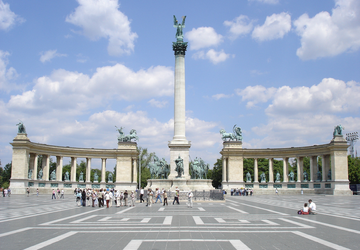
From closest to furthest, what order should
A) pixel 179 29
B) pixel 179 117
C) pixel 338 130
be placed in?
1. pixel 179 117
2. pixel 179 29
3. pixel 338 130

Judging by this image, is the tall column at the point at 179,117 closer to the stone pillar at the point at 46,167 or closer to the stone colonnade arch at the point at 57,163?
the stone colonnade arch at the point at 57,163

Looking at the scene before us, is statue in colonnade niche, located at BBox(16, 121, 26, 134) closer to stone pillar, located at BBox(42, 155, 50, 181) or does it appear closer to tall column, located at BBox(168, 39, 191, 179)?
stone pillar, located at BBox(42, 155, 50, 181)

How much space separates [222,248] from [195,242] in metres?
1.55

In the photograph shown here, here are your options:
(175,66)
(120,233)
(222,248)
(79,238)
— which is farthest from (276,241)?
(175,66)

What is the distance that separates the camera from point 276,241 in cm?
1434

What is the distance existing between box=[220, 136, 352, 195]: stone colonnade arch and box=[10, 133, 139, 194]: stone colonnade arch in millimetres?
26687

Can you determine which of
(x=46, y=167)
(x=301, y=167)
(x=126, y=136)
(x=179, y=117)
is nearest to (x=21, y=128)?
(x=46, y=167)

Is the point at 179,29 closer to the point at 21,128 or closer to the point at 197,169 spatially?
the point at 197,169

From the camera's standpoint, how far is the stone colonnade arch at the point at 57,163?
7819cm

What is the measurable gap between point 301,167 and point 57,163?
2543 inches

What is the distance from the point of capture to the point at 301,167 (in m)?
90.5

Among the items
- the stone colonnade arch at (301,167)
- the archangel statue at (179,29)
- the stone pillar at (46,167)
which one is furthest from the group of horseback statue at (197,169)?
the stone pillar at (46,167)

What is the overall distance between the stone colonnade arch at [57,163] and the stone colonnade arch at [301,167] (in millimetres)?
26687

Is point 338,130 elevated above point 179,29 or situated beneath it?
situated beneath
